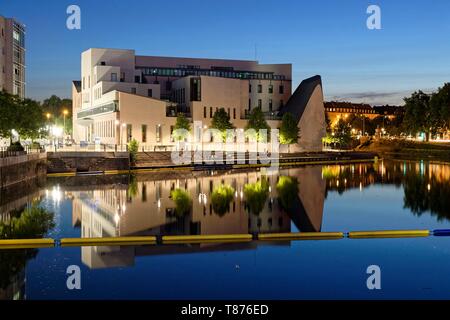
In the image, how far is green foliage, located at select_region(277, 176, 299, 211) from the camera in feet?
91.0

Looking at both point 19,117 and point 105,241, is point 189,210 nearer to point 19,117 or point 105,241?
point 105,241

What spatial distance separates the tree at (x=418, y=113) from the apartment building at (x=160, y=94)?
19.8m

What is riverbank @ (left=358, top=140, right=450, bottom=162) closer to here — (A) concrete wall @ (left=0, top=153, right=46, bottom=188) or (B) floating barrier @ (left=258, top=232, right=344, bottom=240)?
(A) concrete wall @ (left=0, top=153, right=46, bottom=188)

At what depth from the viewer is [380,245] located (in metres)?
17.7

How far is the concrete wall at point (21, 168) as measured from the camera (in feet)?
101

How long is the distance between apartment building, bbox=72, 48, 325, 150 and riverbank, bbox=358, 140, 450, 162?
1811cm

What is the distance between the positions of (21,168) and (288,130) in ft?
136

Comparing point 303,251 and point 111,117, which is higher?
point 111,117

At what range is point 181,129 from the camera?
192ft

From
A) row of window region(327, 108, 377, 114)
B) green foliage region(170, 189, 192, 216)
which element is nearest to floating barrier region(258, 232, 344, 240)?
green foliage region(170, 189, 192, 216)

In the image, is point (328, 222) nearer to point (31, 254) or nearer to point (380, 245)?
point (380, 245)

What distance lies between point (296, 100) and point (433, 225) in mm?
56498
